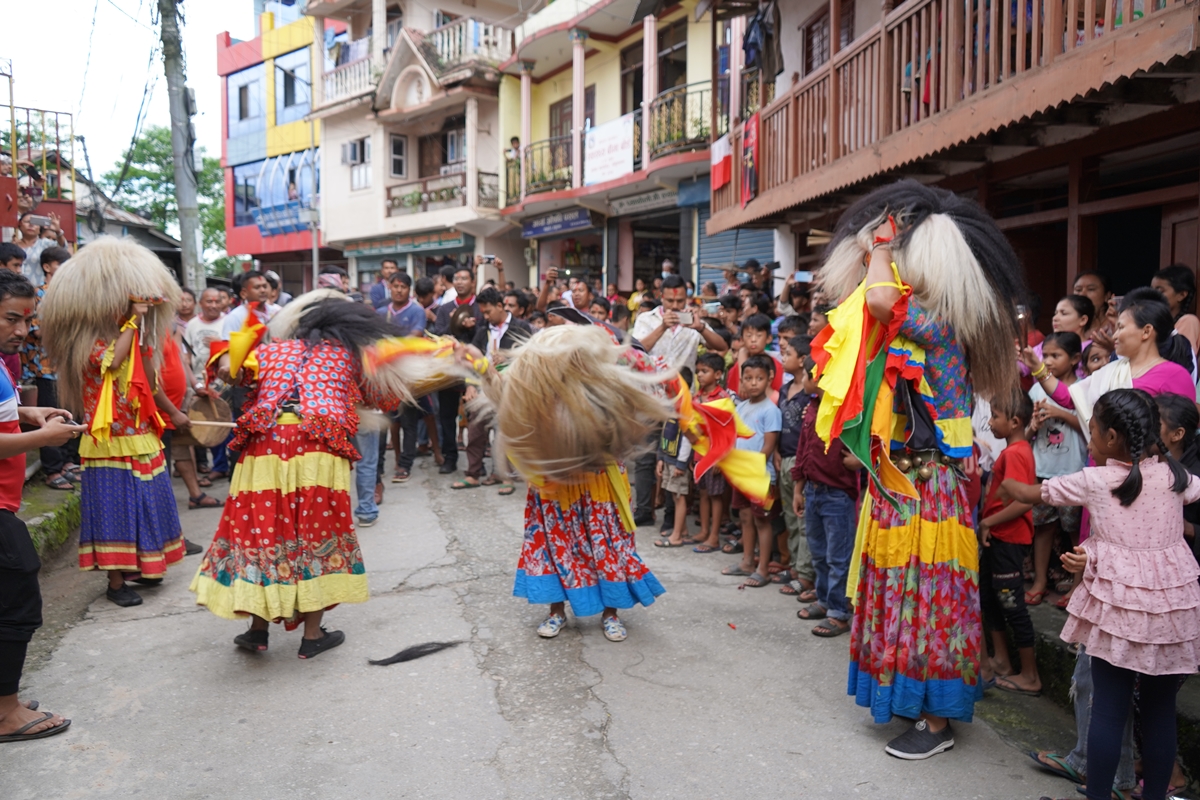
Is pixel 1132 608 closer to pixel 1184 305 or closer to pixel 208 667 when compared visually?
pixel 1184 305

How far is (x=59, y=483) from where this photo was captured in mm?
6895

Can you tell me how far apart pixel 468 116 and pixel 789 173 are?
13447 millimetres

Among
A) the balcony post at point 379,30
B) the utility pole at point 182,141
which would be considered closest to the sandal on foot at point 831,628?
the utility pole at point 182,141

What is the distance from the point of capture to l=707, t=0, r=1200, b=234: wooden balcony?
4.29m

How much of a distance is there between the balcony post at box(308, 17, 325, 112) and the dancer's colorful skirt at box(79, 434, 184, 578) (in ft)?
70.4

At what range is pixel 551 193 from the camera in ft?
59.2

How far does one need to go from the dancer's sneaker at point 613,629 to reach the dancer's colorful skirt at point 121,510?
2660mm

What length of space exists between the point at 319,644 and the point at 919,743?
2.73 m

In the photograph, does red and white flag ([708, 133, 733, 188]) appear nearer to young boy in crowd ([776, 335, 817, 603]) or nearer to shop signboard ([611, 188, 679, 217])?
shop signboard ([611, 188, 679, 217])

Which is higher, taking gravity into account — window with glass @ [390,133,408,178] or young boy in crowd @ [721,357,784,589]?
window with glass @ [390,133,408,178]

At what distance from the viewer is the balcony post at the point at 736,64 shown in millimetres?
12531

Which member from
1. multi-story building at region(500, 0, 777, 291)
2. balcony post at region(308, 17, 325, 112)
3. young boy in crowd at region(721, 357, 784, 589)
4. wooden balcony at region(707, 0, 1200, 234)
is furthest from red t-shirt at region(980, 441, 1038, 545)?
balcony post at region(308, 17, 325, 112)

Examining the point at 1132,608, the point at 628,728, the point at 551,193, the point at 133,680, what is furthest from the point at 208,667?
the point at 551,193

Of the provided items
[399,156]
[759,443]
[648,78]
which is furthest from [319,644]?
[399,156]
